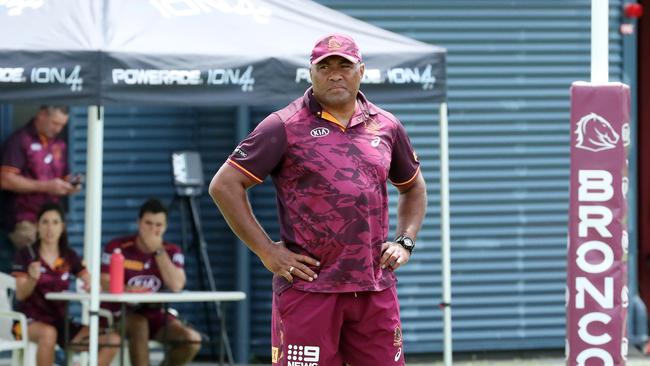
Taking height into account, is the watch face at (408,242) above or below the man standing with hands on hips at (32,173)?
below

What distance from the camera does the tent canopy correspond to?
8.02m

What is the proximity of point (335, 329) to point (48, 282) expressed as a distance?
4.29 metres

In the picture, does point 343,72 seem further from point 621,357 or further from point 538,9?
point 538,9

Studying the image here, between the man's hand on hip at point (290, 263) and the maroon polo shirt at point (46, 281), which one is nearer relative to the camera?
the man's hand on hip at point (290, 263)

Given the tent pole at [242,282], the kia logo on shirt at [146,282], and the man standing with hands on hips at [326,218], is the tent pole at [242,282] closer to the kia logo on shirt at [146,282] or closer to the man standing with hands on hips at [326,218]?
the kia logo on shirt at [146,282]

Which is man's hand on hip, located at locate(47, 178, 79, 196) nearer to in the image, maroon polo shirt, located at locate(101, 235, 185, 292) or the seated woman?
the seated woman

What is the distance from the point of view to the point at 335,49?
5742 millimetres

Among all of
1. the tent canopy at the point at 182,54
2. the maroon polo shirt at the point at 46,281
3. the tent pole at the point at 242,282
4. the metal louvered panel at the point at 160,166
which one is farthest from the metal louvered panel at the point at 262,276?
the tent canopy at the point at 182,54

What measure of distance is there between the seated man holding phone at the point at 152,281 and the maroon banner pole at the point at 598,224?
3.31 meters

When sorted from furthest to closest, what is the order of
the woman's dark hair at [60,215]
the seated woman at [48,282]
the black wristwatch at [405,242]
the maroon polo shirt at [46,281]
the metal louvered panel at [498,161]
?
the metal louvered panel at [498,161]
the woman's dark hair at [60,215]
the maroon polo shirt at [46,281]
the seated woman at [48,282]
the black wristwatch at [405,242]

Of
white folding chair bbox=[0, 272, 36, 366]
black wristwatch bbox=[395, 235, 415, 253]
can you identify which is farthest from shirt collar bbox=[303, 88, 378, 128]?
white folding chair bbox=[0, 272, 36, 366]

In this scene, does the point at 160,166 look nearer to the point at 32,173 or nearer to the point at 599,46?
the point at 32,173

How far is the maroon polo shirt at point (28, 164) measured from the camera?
1068cm

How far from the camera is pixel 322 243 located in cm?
573
